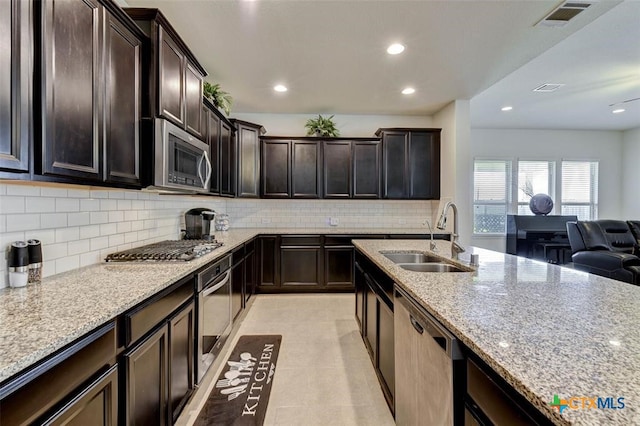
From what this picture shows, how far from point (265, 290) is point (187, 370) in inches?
96.3

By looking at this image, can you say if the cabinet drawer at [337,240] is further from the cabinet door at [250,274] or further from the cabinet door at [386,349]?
the cabinet door at [386,349]

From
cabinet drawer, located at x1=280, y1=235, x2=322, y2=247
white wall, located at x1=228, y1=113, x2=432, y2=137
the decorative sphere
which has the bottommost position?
cabinet drawer, located at x1=280, y1=235, x2=322, y2=247

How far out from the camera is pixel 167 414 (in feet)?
5.09

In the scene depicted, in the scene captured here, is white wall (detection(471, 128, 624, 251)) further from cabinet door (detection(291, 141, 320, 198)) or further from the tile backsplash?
the tile backsplash

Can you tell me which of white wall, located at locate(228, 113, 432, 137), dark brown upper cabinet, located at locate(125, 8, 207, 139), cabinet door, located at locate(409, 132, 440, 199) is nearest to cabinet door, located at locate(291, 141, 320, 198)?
white wall, located at locate(228, 113, 432, 137)

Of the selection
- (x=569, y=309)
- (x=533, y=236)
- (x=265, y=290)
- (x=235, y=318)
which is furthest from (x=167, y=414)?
(x=533, y=236)

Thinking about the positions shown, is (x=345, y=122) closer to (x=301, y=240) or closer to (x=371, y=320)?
(x=301, y=240)

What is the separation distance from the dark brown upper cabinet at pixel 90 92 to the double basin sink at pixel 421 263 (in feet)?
6.14

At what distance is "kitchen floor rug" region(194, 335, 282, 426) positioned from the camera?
6.01 ft

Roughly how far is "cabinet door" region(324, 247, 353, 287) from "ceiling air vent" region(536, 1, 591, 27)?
312cm

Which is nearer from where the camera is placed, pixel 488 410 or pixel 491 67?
pixel 488 410

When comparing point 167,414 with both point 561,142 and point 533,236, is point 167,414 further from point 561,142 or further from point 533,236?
point 561,142

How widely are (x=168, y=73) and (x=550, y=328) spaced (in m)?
2.39

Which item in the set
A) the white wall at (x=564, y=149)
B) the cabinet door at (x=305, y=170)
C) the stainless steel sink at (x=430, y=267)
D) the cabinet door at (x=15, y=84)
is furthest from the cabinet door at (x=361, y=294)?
the white wall at (x=564, y=149)
